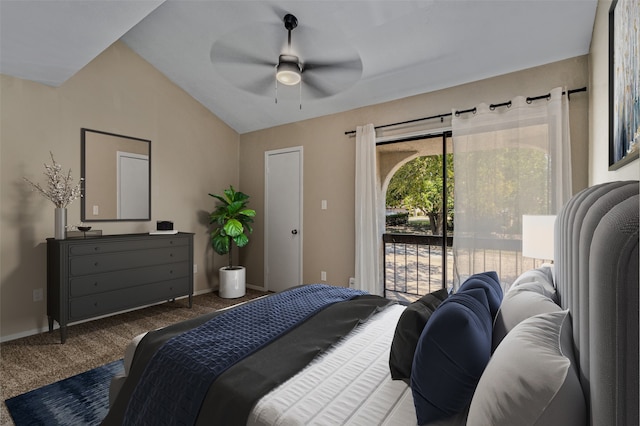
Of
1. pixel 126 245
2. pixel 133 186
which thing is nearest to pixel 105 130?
pixel 133 186

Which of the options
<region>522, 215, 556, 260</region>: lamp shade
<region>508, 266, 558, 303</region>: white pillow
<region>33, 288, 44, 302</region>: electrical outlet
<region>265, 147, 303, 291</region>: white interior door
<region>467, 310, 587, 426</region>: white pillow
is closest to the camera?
<region>467, 310, 587, 426</region>: white pillow

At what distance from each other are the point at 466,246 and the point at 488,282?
1.66 metres

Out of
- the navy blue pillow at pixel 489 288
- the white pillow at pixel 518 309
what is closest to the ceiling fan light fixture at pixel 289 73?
the navy blue pillow at pixel 489 288

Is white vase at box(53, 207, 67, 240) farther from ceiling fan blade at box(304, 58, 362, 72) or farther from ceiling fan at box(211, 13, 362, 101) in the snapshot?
ceiling fan blade at box(304, 58, 362, 72)

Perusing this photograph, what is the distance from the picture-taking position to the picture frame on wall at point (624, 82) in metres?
1.08

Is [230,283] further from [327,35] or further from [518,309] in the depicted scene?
[518,309]

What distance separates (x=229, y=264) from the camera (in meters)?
4.95

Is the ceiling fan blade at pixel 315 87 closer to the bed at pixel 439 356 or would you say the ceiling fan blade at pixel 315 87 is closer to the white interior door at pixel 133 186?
the bed at pixel 439 356

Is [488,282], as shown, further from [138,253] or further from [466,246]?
[138,253]

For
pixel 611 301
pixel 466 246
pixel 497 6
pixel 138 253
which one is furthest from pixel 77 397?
pixel 497 6

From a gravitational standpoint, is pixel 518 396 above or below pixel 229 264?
above

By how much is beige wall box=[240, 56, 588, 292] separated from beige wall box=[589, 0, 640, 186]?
6.2 inches

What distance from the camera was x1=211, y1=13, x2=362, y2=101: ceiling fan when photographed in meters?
1.85

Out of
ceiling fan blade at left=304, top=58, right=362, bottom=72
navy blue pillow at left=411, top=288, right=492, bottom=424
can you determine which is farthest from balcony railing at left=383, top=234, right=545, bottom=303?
navy blue pillow at left=411, top=288, right=492, bottom=424
